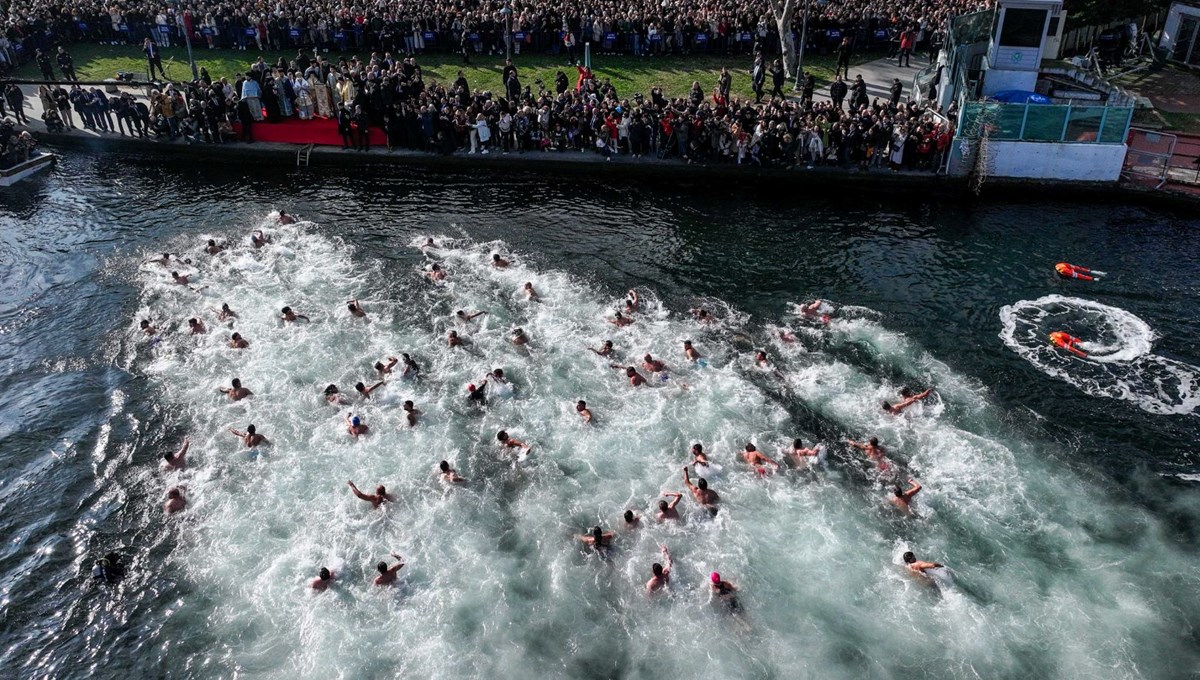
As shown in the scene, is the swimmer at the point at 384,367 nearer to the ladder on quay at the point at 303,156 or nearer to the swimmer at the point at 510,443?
the swimmer at the point at 510,443

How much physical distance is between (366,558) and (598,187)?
2057cm

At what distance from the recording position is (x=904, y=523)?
57.1ft

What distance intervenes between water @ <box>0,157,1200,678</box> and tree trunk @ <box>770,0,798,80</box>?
11750mm

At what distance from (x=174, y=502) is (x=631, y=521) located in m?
10.1

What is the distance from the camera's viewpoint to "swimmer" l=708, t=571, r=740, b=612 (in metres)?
15.6

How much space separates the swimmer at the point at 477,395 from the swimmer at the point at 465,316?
3.56 meters

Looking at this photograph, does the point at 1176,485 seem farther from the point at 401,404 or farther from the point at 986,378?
the point at 401,404

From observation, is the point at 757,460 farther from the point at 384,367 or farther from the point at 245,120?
the point at 245,120

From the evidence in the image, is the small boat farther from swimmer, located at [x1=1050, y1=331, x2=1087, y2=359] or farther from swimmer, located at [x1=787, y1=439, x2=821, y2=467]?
swimmer, located at [x1=1050, y1=331, x2=1087, y2=359]

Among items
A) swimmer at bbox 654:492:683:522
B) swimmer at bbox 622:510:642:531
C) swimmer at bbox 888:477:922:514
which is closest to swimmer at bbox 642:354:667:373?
swimmer at bbox 654:492:683:522

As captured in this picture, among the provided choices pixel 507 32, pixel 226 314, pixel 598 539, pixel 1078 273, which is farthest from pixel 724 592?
pixel 507 32

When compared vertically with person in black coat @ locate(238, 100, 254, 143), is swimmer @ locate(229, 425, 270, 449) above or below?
below

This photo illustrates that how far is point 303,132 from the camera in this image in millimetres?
36625

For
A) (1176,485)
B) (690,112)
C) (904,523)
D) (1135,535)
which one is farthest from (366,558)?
(690,112)
